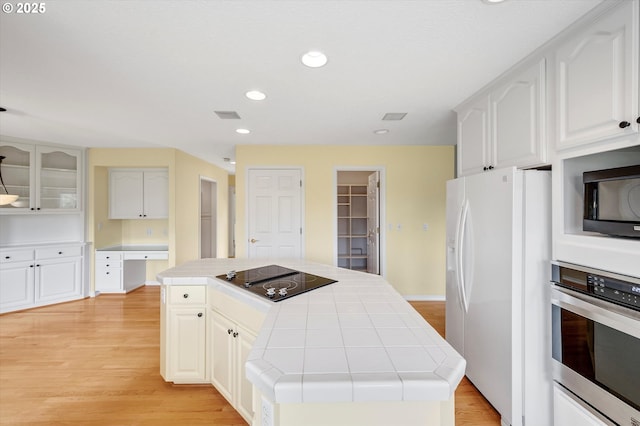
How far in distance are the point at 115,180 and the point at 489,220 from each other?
5.16 metres

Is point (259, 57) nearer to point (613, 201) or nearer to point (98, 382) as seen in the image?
point (613, 201)

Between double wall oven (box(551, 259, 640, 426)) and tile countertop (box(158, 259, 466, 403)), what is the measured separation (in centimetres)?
82

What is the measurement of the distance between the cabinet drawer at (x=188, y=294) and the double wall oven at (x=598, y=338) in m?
2.16

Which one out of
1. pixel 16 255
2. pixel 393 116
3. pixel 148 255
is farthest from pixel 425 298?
pixel 16 255

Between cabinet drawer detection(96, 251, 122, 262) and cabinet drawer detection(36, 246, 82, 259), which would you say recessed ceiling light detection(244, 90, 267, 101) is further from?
cabinet drawer detection(36, 246, 82, 259)

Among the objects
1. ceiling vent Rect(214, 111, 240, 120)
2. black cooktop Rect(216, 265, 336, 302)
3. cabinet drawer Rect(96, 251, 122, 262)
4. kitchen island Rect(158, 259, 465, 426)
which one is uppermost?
ceiling vent Rect(214, 111, 240, 120)

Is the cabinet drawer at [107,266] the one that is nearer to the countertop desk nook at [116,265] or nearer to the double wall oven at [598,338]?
the countertop desk nook at [116,265]

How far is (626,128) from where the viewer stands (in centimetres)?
112

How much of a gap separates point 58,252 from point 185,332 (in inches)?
128

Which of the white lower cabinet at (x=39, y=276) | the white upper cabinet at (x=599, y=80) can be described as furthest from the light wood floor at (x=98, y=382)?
the white upper cabinet at (x=599, y=80)

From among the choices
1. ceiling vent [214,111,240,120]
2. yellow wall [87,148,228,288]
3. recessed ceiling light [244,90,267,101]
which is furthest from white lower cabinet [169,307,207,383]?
yellow wall [87,148,228,288]

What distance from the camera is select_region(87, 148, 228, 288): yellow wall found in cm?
412

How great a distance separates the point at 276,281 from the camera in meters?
1.80

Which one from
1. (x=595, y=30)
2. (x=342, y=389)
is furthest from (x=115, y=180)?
(x=595, y=30)
